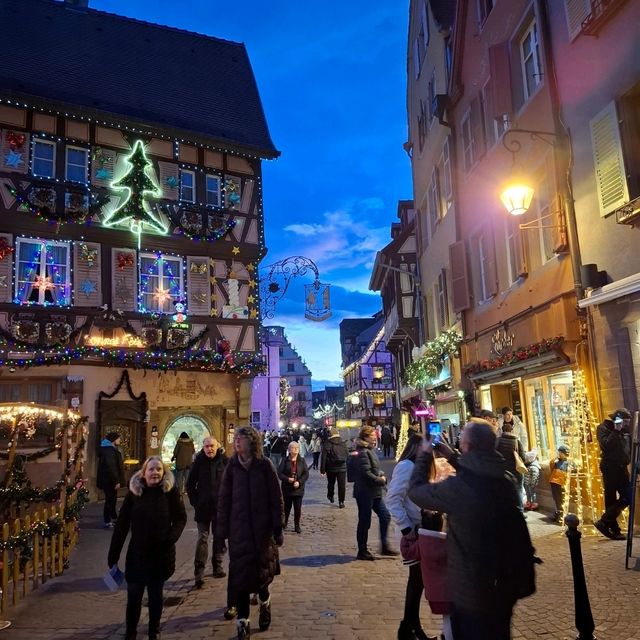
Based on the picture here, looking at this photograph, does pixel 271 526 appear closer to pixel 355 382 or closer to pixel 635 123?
pixel 635 123

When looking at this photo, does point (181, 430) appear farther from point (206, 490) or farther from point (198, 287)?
point (206, 490)

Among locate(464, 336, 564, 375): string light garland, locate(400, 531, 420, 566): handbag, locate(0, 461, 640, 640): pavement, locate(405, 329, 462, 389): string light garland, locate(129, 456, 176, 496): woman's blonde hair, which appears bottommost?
locate(0, 461, 640, 640): pavement

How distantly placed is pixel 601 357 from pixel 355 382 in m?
55.7

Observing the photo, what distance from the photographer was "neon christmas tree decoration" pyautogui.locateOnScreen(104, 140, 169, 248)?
19.7m

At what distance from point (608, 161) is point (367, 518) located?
633 cm

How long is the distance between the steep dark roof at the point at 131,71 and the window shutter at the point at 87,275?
440 cm

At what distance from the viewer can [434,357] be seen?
1888cm

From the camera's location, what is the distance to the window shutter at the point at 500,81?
42.3 ft

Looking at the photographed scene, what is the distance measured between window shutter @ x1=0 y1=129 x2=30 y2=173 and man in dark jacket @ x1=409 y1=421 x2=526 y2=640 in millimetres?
18210

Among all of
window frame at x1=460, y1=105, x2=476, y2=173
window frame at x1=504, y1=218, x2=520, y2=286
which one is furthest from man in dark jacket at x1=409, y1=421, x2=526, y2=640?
window frame at x1=460, y1=105, x2=476, y2=173

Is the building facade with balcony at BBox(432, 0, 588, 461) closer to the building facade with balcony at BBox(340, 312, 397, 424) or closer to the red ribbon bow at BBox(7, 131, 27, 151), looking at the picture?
the red ribbon bow at BBox(7, 131, 27, 151)

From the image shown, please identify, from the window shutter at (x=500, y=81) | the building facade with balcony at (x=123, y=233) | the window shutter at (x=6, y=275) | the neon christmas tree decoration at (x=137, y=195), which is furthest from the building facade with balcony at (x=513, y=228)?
the window shutter at (x=6, y=275)

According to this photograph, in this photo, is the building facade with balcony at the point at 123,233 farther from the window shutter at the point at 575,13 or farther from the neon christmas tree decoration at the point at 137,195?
the window shutter at the point at 575,13

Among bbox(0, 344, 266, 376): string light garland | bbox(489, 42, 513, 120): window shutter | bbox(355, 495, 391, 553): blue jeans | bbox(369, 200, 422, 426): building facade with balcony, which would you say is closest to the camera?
bbox(355, 495, 391, 553): blue jeans
